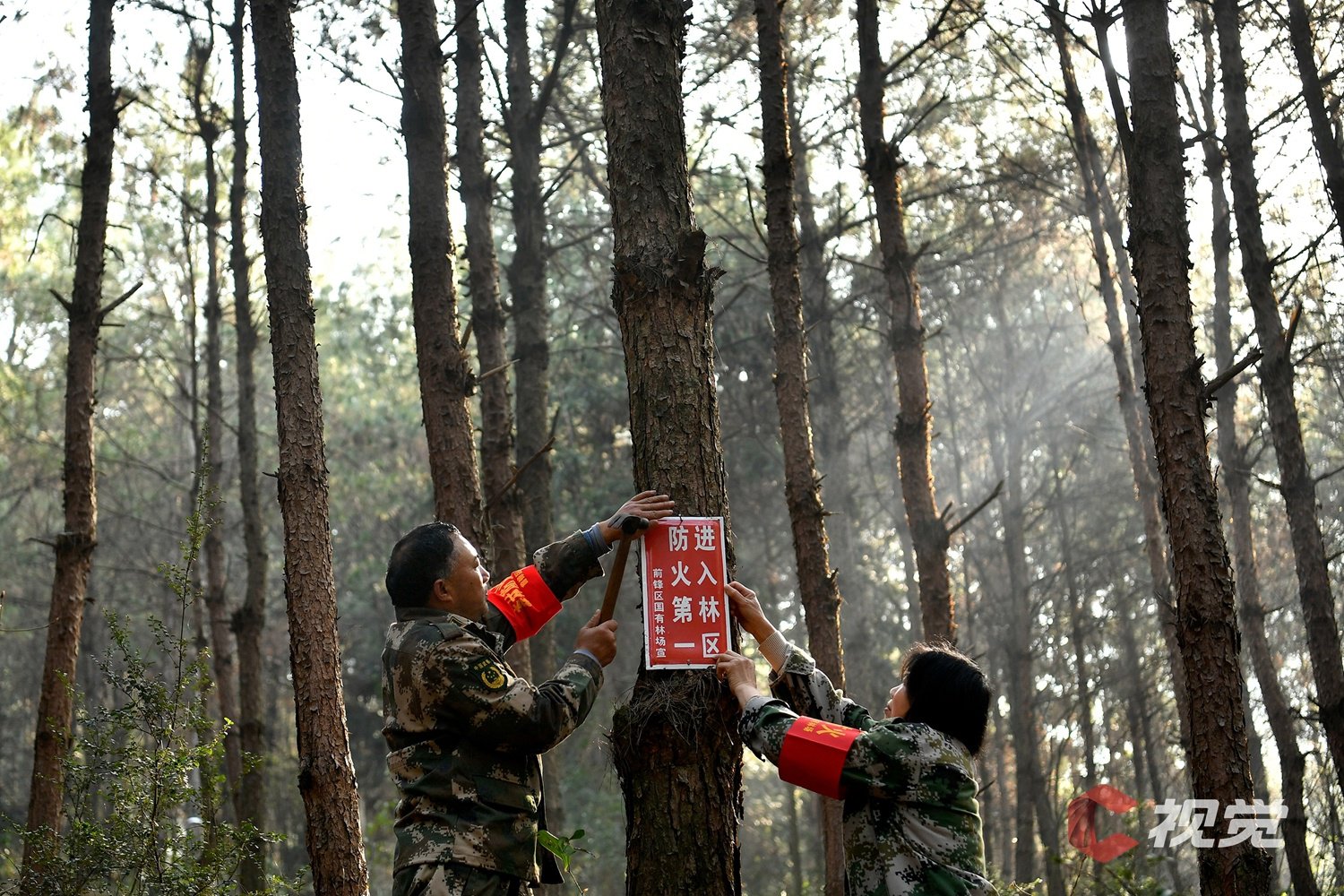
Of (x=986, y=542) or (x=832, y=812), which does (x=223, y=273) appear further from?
(x=986, y=542)

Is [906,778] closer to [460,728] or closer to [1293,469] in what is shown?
[460,728]

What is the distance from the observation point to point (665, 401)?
4340 millimetres

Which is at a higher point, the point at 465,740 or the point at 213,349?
the point at 213,349

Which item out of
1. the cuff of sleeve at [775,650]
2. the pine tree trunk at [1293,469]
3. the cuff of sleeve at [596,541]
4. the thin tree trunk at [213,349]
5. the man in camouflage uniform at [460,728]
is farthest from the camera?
the thin tree trunk at [213,349]

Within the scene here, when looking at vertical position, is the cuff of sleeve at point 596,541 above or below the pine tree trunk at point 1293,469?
below

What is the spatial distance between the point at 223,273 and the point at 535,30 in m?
4.82

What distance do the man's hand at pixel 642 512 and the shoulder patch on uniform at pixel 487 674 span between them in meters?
0.63

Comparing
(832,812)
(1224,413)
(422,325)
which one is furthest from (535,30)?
(832,812)

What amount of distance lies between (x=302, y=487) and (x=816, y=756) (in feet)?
13.1

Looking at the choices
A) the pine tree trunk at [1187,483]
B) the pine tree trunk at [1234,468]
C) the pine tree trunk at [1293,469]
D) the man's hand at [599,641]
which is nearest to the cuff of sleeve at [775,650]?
the man's hand at [599,641]

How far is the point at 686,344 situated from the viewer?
4418 millimetres

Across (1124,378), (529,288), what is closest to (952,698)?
(529,288)

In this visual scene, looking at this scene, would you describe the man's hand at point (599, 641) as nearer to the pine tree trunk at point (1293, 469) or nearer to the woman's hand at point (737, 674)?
the woman's hand at point (737, 674)

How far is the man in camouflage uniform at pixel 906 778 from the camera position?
3570 mm
